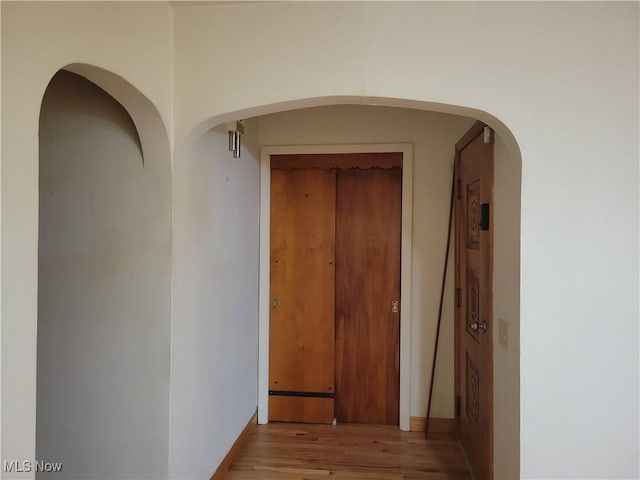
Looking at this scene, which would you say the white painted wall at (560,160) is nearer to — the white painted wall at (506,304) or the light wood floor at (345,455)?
the white painted wall at (506,304)

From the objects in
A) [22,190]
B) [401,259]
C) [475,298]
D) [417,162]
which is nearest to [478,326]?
[475,298]

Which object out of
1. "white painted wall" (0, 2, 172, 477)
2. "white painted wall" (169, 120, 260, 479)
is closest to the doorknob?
"white painted wall" (169, 120, 260, 479)

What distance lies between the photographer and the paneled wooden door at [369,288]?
11.6 ft

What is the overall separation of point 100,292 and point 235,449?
1466 millimetres

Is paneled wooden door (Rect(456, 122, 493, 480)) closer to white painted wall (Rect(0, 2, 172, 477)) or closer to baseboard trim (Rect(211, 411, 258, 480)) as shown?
baseboard trim (Rect(211, 411, 258, 480))

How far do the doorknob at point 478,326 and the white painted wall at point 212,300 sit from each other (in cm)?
146

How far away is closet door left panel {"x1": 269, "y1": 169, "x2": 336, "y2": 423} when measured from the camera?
356 cm

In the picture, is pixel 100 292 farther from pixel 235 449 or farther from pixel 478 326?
pixel 478 326

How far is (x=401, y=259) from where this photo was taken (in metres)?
3.47

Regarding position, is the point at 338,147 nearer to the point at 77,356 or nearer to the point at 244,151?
the point at 244,151

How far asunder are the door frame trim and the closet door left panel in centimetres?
5

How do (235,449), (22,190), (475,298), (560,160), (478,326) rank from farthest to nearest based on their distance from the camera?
(235,449), (475,298), (478,326), (560,160), (22,190)

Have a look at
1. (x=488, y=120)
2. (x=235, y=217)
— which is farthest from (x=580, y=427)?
(x=235, y=217)

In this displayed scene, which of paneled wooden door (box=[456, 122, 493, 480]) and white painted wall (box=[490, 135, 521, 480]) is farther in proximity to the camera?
paneled wooden door (box=[456, 122, 493, 480])
